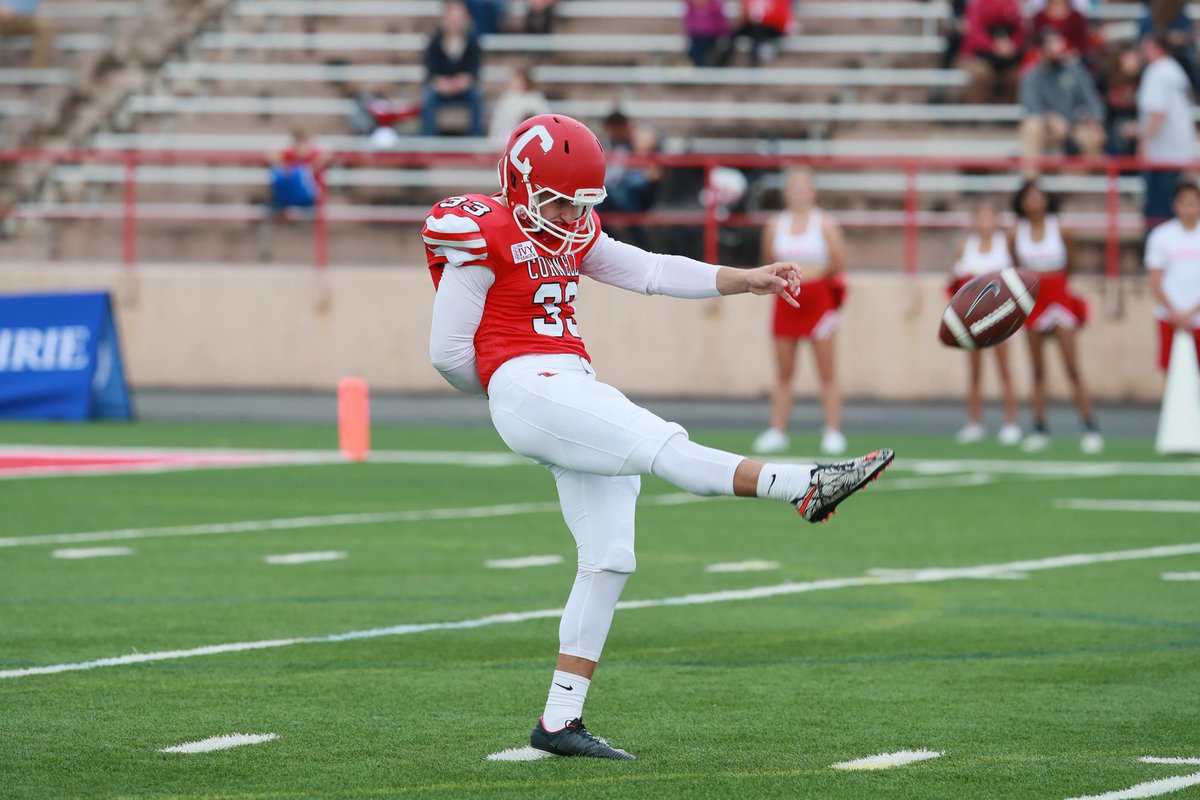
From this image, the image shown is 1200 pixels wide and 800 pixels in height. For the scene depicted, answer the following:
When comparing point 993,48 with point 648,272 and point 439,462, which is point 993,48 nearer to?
point 439,462

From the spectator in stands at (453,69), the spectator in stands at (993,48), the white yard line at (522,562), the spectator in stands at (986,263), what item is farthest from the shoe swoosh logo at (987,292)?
the spectator in stands at (453,69)

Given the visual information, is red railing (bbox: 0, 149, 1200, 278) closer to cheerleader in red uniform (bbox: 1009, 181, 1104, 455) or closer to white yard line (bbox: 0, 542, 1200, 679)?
cheerleader in red uniform (bbox: 1009, 181, 1104, 455)

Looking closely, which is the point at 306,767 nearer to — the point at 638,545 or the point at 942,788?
the point at 942,788

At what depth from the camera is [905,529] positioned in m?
12.4

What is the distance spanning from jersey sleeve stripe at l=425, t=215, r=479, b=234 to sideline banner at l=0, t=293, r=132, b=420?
14.1 metres

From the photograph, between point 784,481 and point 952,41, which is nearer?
point 784,481

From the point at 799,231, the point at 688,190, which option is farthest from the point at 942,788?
the point at 688,190

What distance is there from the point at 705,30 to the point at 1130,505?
13.1 metres

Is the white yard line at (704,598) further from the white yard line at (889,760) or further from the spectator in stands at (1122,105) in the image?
the spectator in stands at (1122,105)

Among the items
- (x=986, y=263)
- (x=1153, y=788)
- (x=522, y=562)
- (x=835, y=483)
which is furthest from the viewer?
(x=986, y=263)

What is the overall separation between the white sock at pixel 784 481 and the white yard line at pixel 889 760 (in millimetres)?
775

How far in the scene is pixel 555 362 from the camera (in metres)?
6.56

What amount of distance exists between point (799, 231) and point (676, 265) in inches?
411

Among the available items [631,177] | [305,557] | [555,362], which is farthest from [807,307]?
[555,362]
